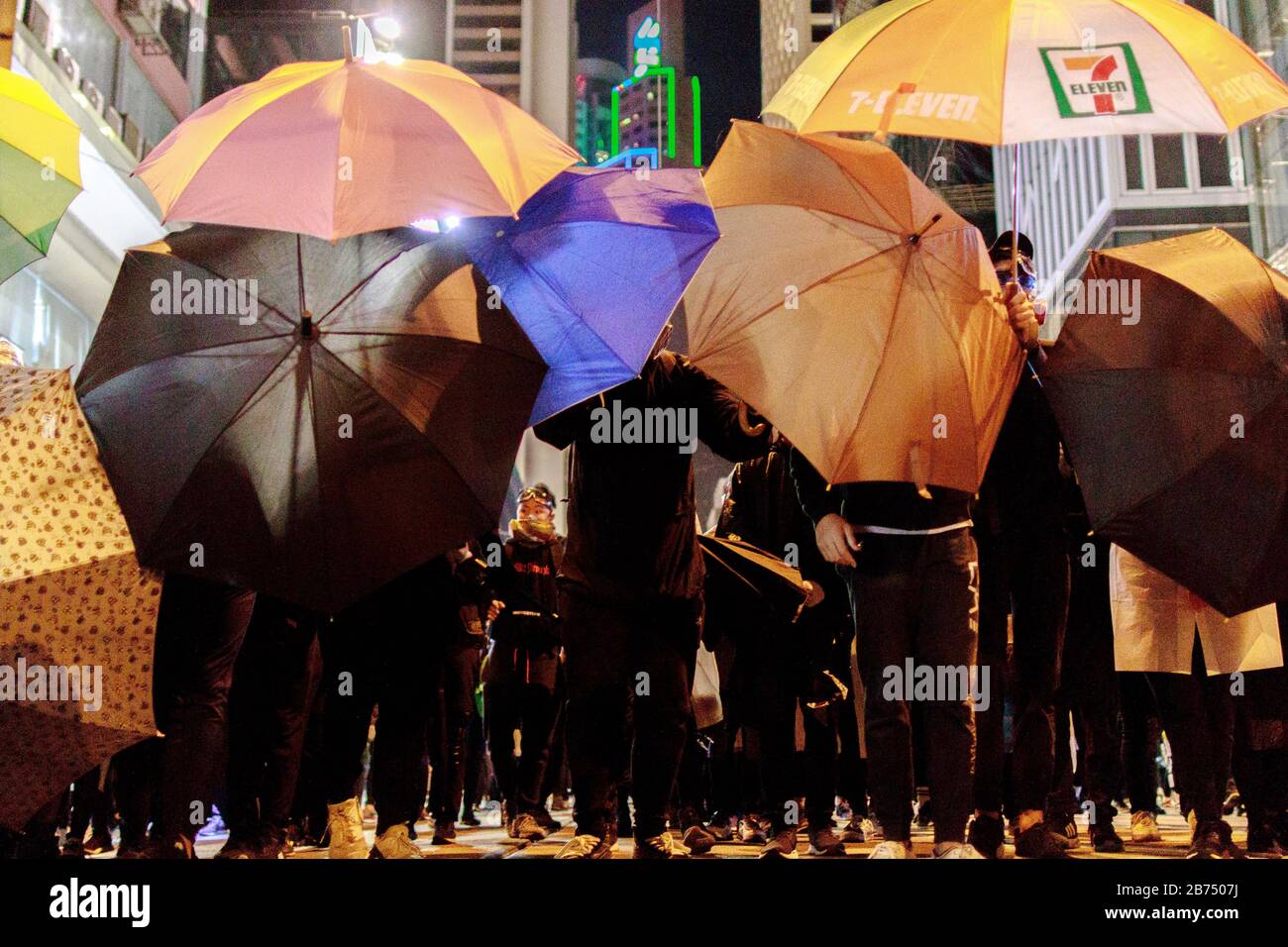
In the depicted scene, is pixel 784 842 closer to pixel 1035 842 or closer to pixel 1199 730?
pixel 1035 842

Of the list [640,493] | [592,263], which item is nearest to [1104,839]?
[640,493]

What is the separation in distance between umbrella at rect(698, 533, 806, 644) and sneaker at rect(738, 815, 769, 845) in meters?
1.96

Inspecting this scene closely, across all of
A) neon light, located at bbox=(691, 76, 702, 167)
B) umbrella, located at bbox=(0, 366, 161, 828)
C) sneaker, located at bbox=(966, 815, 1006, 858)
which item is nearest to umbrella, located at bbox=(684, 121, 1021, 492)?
sneaker, located at bbox=(966, 815, 1006, 858)

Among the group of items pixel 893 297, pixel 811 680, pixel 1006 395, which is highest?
pixel 893 297

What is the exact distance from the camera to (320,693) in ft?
22.3

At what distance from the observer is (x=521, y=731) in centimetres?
793

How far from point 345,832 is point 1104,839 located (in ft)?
11.7

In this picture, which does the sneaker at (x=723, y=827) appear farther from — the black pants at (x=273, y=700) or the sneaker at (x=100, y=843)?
the sneaker at (x=100, y=843)

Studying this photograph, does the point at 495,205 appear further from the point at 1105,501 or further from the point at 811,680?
the point at 811,680

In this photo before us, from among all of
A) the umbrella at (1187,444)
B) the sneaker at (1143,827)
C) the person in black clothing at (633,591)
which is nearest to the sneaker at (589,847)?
the person in black clothing at (633,591)

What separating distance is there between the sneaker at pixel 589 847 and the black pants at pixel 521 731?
3257mm

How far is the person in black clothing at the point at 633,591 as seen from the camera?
15.3 feet
